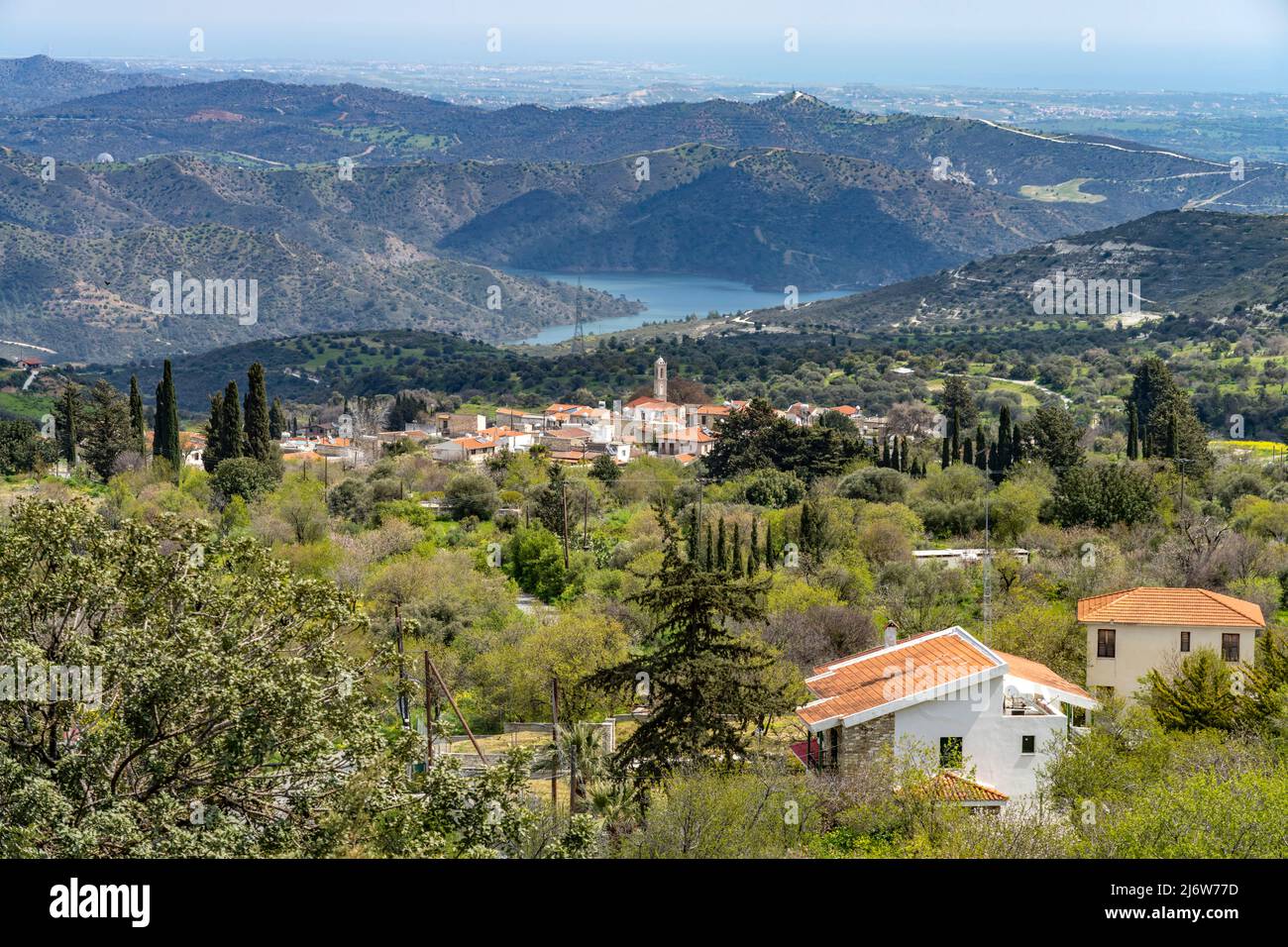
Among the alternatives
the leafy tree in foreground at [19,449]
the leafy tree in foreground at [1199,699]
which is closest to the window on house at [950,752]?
the leafy tree in foreground at [1199,699]

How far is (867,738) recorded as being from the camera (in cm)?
1884

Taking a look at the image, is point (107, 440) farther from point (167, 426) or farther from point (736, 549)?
point (736, 549)

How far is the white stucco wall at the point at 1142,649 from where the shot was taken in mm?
23375

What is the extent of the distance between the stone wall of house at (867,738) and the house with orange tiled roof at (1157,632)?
6.00 m

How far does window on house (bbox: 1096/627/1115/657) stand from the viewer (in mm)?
24047

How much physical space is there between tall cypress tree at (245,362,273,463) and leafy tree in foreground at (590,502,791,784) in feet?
95.5

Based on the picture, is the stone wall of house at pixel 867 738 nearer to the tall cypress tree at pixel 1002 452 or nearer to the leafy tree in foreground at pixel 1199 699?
the leafy tree in foreground at pixel 1199 699

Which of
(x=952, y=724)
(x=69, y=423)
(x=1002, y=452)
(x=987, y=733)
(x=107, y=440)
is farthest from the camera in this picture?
(x=69, y=423)

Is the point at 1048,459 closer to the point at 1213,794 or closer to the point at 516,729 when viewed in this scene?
the point at 516,729

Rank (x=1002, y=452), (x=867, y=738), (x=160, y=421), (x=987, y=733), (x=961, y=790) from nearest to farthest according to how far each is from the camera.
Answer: (x=961, y=790)
(x=867, y=738)
(x=987, y=733)
(x=1002, y=452)
(x=160, y=421)

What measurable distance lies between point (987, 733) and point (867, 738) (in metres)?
1.41

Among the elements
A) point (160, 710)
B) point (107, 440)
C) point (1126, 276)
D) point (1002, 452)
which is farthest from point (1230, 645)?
point (1126, 276)

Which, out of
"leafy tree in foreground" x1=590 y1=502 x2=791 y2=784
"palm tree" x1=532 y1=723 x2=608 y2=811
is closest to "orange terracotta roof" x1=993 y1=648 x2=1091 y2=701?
"leafy tree in foreground" x1=590 y1=502 x2=791 y2=784
